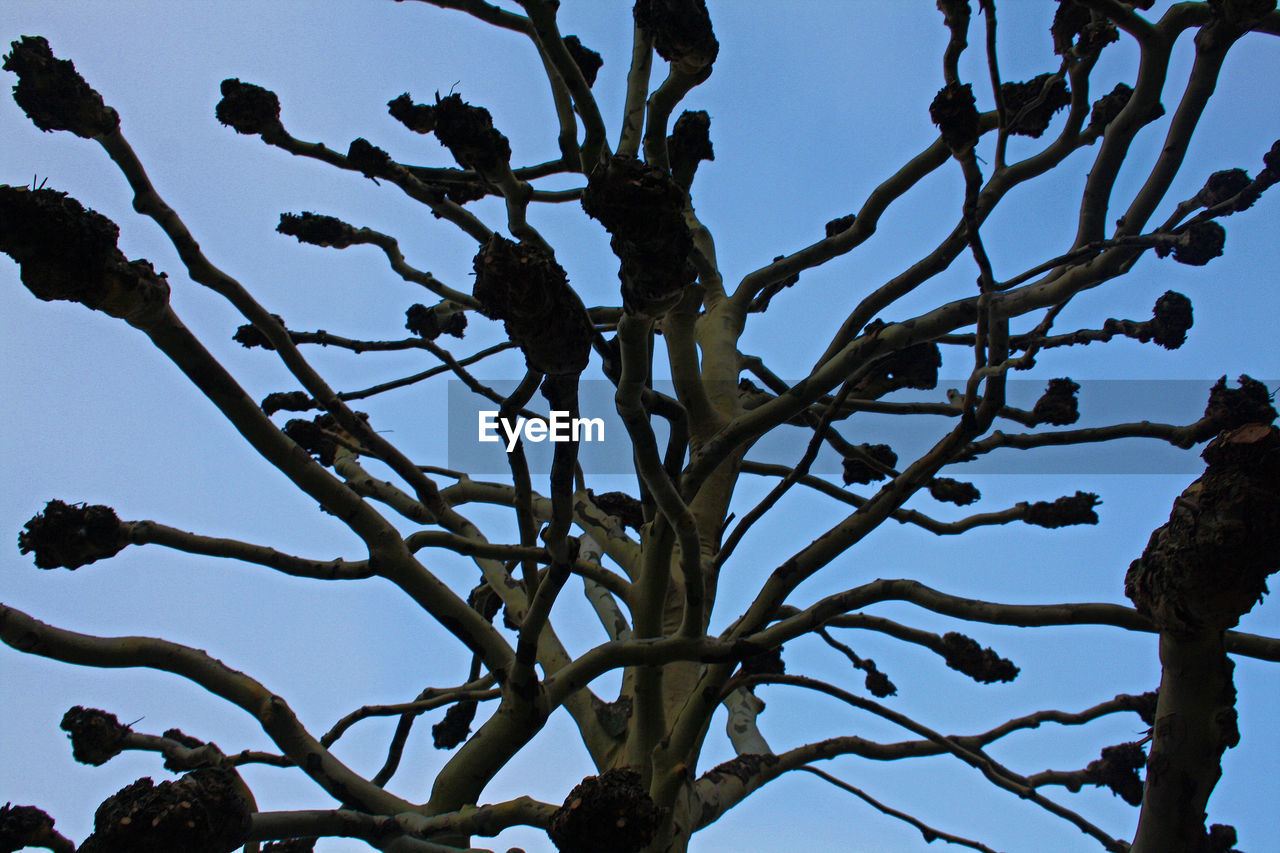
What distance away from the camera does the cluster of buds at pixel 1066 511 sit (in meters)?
3.59

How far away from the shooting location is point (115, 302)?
1.88 meters

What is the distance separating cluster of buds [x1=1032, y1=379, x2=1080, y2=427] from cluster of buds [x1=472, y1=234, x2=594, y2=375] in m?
2.39

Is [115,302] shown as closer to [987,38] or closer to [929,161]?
[987,38]

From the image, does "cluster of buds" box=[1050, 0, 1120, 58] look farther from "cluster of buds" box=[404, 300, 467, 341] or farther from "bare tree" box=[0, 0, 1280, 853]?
"cluster of buds" box=[404, 300, 467, 341]

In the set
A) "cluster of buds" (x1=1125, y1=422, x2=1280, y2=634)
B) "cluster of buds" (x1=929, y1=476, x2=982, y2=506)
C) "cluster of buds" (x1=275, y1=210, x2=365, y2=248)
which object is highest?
"cluster of buds" (x1=275, y1=210, x2=365, y2=248)

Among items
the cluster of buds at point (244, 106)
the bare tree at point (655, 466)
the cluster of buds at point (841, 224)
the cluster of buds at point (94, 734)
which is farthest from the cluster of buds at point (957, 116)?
the cluster of buds at point (94, 734)

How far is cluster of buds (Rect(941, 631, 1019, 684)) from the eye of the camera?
135 inches

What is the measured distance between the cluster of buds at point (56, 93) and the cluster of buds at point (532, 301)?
141cm

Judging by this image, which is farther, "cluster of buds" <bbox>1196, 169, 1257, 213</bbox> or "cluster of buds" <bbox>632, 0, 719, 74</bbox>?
"cluster of buds" <bbox>1196, 169, 1257, 213</bbox>

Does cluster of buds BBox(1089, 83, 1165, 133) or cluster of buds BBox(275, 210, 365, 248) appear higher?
cluster of buds BBox(1089, 83, 1165, 133)

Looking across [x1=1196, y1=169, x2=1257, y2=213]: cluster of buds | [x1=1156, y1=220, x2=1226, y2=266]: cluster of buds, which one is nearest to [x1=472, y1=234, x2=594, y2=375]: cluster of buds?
[x1=1156, y1=220, x2=1226, y2=266]: cluster of buds

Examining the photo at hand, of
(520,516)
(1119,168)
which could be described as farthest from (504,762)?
(1119,168)

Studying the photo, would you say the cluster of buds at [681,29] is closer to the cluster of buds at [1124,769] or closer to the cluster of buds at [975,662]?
the cluster of buds at [975,662]
